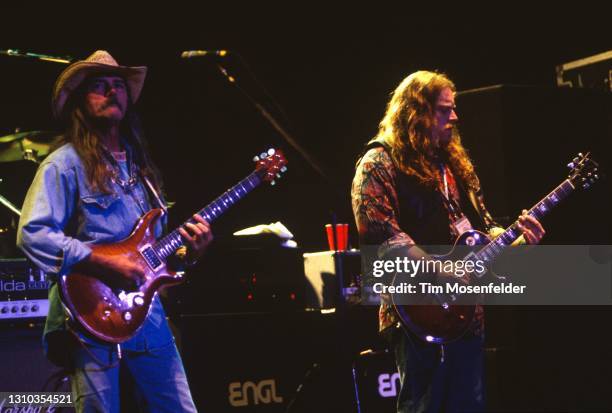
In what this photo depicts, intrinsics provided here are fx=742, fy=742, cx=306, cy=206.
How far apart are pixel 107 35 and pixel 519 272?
3365mm

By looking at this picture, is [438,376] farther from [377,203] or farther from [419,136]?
[419,136]

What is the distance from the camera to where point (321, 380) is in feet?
15.4

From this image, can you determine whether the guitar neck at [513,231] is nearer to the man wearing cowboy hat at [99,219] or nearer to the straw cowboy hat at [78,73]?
the man wearing cowboy hat at [99,219]

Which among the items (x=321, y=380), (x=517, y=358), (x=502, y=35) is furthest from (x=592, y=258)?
(x=502, y=35)

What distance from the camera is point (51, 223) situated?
2729mm

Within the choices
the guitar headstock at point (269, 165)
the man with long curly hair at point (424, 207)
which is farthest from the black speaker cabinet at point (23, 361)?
the man with long curly hair at point (424, 207)

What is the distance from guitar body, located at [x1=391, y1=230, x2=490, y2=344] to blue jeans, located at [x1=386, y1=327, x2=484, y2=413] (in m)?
0.03

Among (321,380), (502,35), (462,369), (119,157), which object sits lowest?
→ (321,380)

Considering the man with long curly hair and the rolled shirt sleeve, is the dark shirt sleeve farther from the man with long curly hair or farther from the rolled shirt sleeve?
the rolled shirt sleeve

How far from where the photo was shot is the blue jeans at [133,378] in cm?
263

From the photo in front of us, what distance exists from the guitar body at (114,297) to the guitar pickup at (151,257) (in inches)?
0.5

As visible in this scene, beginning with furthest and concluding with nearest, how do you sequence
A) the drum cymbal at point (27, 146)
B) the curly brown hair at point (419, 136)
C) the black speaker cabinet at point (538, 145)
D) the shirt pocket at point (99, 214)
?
the black speaker cabinet at point (538, 145)
the drum cymbal at point (27, 146)
the curly brown hair at point (419, 136)
the shirt pocket at point (99, 214)

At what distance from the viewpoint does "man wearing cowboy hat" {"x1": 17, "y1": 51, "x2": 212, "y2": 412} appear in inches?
105

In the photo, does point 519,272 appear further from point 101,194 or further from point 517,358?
point 101,194
